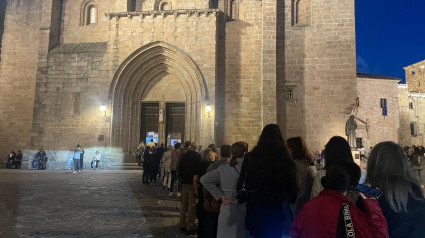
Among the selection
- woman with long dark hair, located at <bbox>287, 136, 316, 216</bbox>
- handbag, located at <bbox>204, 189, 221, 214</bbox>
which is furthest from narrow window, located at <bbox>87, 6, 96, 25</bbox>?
woman with long dark hair, located at <bbox>287, 136, 316, 216</bbox>

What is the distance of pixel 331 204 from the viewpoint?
5.57 ft

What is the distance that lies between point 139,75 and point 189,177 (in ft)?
39.1

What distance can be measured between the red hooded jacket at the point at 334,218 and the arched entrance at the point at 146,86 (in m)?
12.8

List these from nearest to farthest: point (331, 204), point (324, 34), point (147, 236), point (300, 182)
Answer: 1. point (331, 204)
2. point (300, 182)
3. point (147, 236)
4. point (324, 34)

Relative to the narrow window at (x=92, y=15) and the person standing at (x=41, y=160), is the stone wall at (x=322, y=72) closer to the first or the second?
the narrow window at (x=92, y=15)

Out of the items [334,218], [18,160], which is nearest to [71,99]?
[18,160]

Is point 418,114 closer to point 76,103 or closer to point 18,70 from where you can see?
point 76,103

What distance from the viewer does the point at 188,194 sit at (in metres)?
4.92

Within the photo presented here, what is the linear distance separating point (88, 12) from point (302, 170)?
17624 mm

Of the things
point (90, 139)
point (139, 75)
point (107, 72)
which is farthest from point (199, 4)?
point (90, 139)

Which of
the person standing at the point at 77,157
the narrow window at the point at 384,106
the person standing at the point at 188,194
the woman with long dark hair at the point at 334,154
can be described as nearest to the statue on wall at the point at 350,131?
the person standing at the point at 188,194

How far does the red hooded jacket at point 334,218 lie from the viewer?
5.48ft

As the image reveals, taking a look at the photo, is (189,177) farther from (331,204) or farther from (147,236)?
(331,204)

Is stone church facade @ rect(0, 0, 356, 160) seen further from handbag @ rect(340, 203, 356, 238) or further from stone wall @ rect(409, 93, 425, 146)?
stone wall @ rect(409, 93, 425, 146)
